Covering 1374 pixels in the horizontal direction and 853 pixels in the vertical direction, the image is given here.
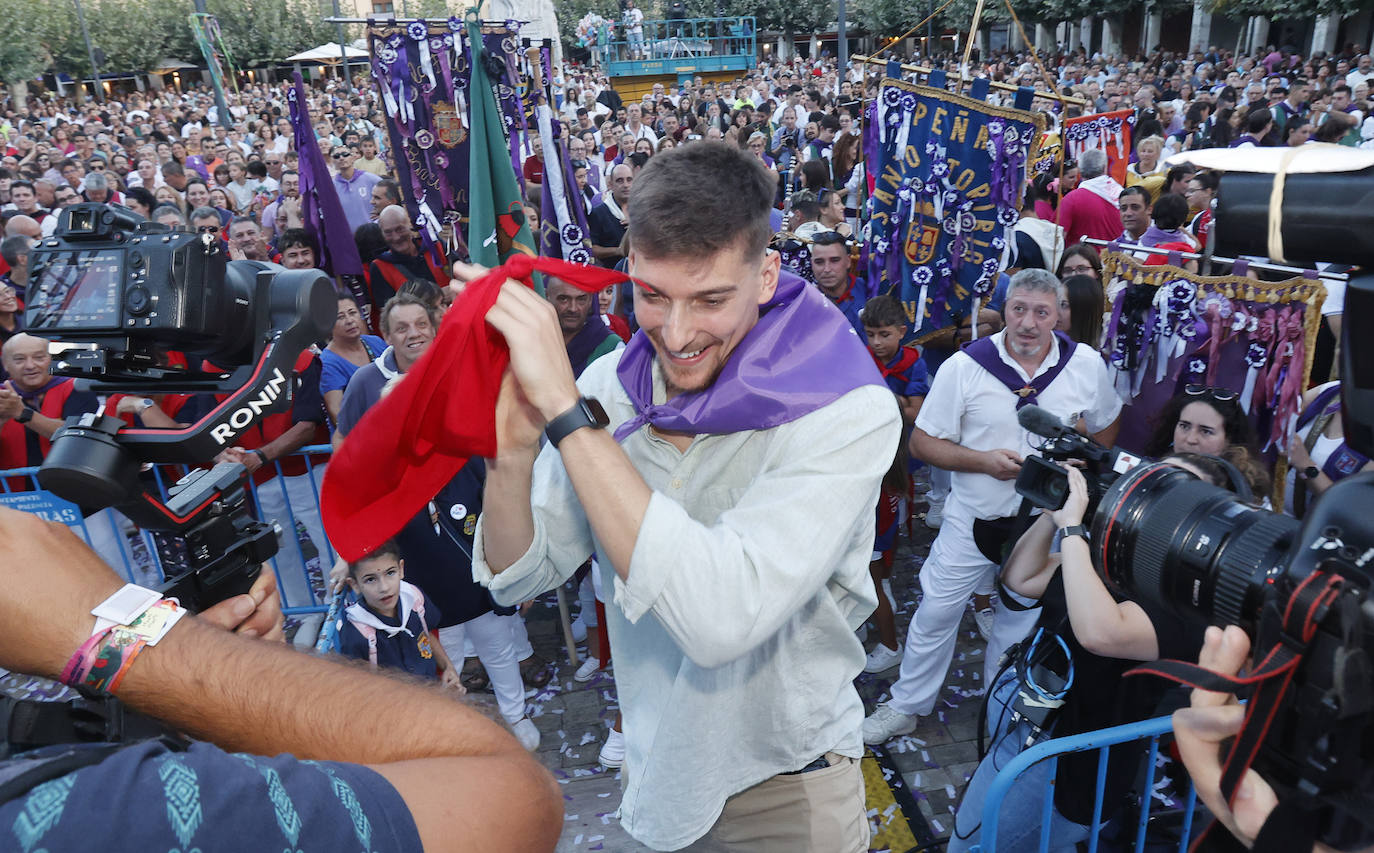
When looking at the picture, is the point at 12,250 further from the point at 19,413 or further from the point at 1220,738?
the point at 1220,738

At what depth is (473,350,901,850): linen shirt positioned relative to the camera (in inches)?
61.8

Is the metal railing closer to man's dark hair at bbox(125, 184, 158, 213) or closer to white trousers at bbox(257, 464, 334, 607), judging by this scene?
man's dark hair at bbox(125, 184, 158, 213)

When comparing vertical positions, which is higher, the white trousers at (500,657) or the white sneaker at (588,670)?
the white trousers at (500,657)

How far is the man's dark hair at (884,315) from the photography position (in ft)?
16.7

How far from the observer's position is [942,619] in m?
4.09

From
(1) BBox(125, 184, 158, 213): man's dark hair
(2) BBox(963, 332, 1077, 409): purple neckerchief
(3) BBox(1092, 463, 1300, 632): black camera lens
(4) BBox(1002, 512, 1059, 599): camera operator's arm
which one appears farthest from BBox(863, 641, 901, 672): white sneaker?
(1) BBox(125, 184, 158, 213): man's dark hair

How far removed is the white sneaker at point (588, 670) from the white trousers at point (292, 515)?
1.55m

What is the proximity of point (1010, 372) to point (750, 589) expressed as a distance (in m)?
3.05

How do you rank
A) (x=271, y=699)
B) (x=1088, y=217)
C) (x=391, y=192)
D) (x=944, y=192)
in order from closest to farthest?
(x=271, y=699) → (x=944, y=192) → (x=1088, y=217) → (x=391, y=192)

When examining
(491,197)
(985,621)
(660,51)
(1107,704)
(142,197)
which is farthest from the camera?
(660,51)

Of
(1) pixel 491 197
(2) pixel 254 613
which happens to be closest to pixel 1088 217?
(1) pixel 491 197

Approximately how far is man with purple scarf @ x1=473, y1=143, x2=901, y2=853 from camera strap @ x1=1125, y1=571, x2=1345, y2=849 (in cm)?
63

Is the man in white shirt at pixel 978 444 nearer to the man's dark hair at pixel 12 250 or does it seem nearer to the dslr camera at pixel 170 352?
the dslr camera at pixel 170 352

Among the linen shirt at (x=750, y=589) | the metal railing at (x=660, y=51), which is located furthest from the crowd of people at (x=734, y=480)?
the metal railing at (x=660, y=51)
